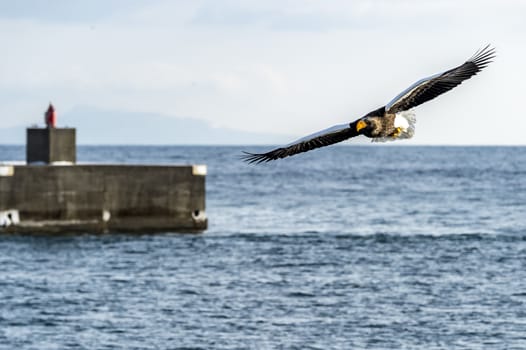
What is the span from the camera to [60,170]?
5544 cm

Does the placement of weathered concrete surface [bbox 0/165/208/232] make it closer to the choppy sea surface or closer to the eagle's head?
the choppy sea surface

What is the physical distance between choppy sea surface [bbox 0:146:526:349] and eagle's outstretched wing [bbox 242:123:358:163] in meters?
17.3

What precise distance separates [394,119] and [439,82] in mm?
1181

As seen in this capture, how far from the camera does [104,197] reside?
5666cm

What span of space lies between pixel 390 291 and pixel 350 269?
6438mm

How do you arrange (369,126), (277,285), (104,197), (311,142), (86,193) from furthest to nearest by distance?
(104,197) < (86,193) < (277,285) < (311,142) < (369,126)

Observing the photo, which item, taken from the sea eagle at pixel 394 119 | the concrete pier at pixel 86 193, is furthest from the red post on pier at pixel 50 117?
the sea eagle at pixel 394 119

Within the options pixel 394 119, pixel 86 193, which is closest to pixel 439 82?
pixel 394 119

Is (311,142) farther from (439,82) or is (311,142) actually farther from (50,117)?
(50,117)

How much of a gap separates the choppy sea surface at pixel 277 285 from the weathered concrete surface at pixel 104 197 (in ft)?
3.30

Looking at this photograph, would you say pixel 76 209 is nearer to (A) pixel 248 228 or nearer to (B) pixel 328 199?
(A) pixel 248 228

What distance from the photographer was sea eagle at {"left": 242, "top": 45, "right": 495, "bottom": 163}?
56.0ft

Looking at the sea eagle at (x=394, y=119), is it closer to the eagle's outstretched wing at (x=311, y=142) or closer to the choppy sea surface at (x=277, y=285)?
the eagle's outstretched wing at (x=311, y=142)

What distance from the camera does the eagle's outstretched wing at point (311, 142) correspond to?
56.6 feet
